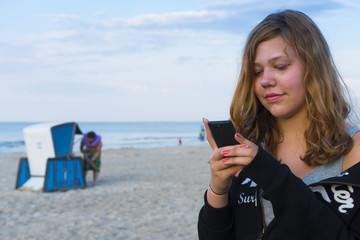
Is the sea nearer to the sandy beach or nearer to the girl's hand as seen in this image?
the sandy beach

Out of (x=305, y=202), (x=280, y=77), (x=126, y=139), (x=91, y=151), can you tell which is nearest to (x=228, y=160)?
(x=305, y=202)

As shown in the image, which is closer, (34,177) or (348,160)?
(348,160)

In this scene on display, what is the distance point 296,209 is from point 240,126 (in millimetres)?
585

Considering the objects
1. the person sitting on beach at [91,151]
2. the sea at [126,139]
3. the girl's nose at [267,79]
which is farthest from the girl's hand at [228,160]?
the sea at [126,139]

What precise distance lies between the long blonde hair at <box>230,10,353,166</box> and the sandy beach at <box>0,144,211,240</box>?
4.05 m

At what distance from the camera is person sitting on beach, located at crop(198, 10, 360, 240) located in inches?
48.9

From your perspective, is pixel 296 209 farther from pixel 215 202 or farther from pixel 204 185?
pixel 204 185

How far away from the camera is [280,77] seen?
146cm

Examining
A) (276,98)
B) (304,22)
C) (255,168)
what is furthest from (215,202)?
(304,22)

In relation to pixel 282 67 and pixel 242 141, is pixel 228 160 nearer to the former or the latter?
pixel 242 141

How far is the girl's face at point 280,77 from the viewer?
4.79 feet

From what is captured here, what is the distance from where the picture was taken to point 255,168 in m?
1.24

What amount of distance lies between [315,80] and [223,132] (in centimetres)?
42

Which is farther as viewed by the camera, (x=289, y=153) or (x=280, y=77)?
(x=289, y=153)
